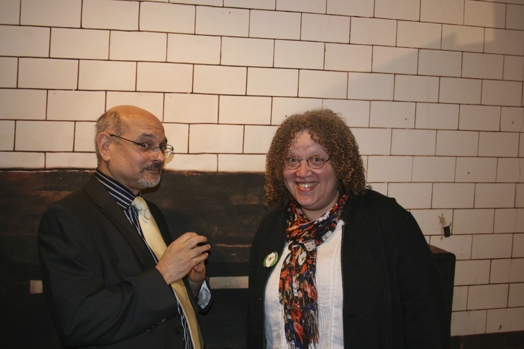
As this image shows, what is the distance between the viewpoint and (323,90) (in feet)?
9.22

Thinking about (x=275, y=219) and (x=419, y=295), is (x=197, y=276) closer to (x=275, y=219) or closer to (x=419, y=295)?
(x=275, y=219)

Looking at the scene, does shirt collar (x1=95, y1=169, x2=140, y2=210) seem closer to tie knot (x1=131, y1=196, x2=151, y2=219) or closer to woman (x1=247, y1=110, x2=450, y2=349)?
tie knot (x1=131, y1=196, x2=151, y2=219)

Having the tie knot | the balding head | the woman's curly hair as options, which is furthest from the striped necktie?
the woman's curly hair

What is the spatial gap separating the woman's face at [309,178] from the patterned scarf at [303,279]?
77 millimetres

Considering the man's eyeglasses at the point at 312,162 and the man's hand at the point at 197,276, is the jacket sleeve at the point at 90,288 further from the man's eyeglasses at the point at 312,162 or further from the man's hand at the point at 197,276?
the man's eyeglasses at the point at 312,162

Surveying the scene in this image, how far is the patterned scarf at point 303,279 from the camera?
1.77 m

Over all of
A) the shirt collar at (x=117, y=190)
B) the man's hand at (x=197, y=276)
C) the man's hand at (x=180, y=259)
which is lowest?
the man's hand at (x=197, y=276)

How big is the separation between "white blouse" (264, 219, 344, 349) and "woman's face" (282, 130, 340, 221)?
15 centimetres

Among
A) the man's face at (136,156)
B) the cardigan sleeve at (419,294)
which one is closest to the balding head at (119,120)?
the man's face at (136,156)

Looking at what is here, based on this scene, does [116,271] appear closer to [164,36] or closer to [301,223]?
[301,223]

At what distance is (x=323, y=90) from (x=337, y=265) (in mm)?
1407

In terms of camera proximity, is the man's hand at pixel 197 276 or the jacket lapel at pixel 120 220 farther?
the man's hand at pixel 197 276

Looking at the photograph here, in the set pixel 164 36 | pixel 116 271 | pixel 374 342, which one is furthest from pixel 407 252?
pixel 164 36

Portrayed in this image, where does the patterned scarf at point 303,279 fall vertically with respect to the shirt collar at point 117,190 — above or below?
below
